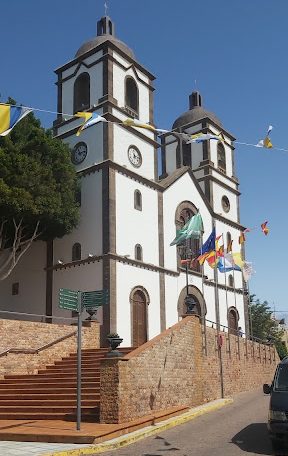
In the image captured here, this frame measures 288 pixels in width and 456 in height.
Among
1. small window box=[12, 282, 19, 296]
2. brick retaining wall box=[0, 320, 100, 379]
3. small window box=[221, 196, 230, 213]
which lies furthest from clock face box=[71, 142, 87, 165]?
small window box=[221, 196, 230, 213]

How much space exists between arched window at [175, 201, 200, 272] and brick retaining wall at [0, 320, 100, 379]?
967cm

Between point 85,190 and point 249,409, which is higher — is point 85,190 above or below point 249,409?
above

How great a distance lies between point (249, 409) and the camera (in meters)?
16.1

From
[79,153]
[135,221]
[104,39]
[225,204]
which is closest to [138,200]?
[135,221]

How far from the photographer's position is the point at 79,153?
26.8 metres

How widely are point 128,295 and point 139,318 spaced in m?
1.40

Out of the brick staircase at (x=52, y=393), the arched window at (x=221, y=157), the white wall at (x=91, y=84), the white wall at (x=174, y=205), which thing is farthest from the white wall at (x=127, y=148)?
the brick staircase at (x=52, y=393)

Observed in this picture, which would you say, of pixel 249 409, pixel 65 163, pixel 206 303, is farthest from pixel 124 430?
pixel 206 303

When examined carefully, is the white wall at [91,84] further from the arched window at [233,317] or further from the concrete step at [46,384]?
the concrete step at [46,384]

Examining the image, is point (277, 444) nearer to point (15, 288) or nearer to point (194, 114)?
point (15, 288)

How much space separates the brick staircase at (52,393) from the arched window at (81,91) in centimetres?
1471

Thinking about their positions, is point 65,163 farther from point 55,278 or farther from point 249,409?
point 249,409

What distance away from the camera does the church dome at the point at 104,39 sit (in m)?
28.2

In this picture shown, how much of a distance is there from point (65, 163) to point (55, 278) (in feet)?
18.9
